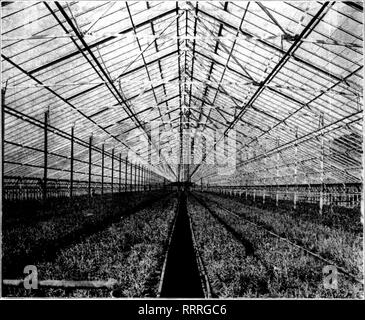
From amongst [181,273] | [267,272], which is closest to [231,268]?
[267,272]

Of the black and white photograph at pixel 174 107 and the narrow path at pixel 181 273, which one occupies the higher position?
the black and white photograph at pixel 174 107

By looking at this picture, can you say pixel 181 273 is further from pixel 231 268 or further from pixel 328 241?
pixel 328 241

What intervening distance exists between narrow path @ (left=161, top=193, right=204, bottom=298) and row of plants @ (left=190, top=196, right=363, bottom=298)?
28 cm

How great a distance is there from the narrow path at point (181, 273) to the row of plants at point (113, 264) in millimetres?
180

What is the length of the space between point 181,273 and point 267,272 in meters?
1.41

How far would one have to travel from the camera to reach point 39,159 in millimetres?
16484

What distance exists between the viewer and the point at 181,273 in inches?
227

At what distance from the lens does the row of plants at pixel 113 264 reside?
469 cm

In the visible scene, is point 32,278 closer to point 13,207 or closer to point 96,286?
point 96,286

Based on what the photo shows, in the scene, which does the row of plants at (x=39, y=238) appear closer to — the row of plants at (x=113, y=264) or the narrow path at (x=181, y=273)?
the row of plants at (x=113, y=264)

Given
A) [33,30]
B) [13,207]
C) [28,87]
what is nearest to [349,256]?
[33,30]

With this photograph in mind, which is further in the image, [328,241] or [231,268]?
[328,241]

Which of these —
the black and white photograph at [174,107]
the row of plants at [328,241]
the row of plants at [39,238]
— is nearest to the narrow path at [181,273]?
the black and white photograph at [174,107]
